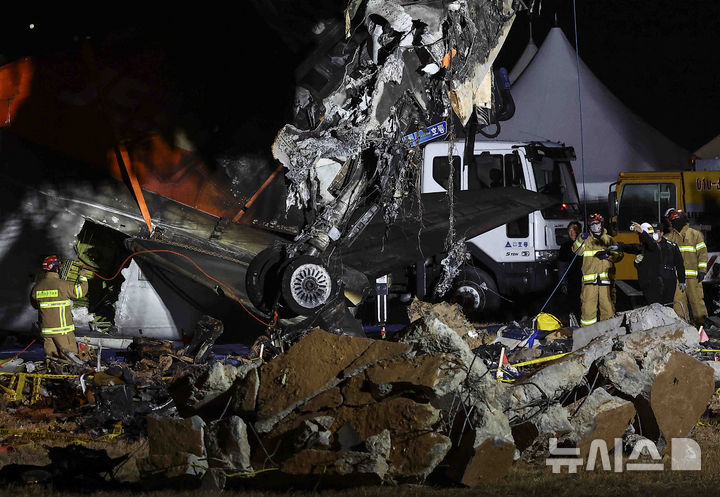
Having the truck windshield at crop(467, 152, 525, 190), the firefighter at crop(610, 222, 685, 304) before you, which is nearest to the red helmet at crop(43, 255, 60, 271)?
the truck windshield at crop(467, 152, 525, 190)

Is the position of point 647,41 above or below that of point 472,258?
above

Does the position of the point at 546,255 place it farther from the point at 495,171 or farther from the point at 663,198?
the point at 663,198

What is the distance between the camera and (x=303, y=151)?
8430 mm

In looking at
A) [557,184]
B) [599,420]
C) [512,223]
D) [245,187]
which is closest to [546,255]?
[512,223]

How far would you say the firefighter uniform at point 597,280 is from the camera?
33.4ft

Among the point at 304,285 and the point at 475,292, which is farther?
the point at 475,292

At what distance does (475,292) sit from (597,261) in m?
2.38

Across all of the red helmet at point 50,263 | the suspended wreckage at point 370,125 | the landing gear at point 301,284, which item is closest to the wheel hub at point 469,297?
the suspended wreckage at point 370,125

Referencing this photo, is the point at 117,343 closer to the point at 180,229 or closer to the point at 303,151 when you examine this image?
the point at 180,229

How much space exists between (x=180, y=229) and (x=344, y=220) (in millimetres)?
2195

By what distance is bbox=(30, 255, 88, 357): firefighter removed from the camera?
8422mm

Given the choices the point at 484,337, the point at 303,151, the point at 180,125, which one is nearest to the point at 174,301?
the point at 180,125

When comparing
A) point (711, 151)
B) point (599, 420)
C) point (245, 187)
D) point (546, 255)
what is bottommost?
point (599, 420)

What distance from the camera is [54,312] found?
8.43 meters
